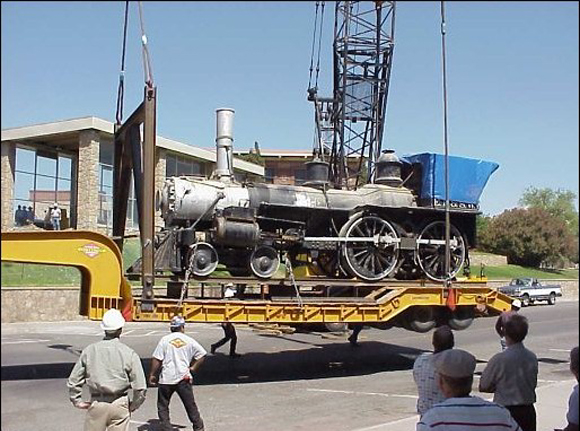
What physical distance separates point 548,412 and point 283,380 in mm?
5007

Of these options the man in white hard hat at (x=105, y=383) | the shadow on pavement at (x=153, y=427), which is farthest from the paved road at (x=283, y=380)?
the man in white hard hat at (x=105, y=383)

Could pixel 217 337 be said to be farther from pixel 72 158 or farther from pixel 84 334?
pixel 72 158

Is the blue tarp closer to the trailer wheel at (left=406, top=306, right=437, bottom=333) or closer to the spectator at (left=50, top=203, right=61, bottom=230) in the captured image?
the trailer wheel at (left=406, top=306, right=437, bottom=333)

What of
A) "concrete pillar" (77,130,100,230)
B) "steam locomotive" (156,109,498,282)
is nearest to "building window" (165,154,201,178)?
"concrete pillar" (77,130,100,230)

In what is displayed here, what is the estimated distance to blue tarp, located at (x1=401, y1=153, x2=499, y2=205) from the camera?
1559cm

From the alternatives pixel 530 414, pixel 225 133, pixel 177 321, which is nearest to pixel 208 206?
pixel 225 133

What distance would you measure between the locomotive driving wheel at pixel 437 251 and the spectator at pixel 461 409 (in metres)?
11.6

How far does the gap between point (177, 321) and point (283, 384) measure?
429 cm

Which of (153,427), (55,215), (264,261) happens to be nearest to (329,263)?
(264,261)

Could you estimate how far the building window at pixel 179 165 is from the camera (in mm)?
35094

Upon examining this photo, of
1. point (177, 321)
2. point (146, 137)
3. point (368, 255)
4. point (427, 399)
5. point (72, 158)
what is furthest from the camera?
point (72, 158)

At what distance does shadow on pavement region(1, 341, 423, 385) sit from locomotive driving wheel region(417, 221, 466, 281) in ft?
6.89

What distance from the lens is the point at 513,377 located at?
5.93 metres

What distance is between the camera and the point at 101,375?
6.17 meters
